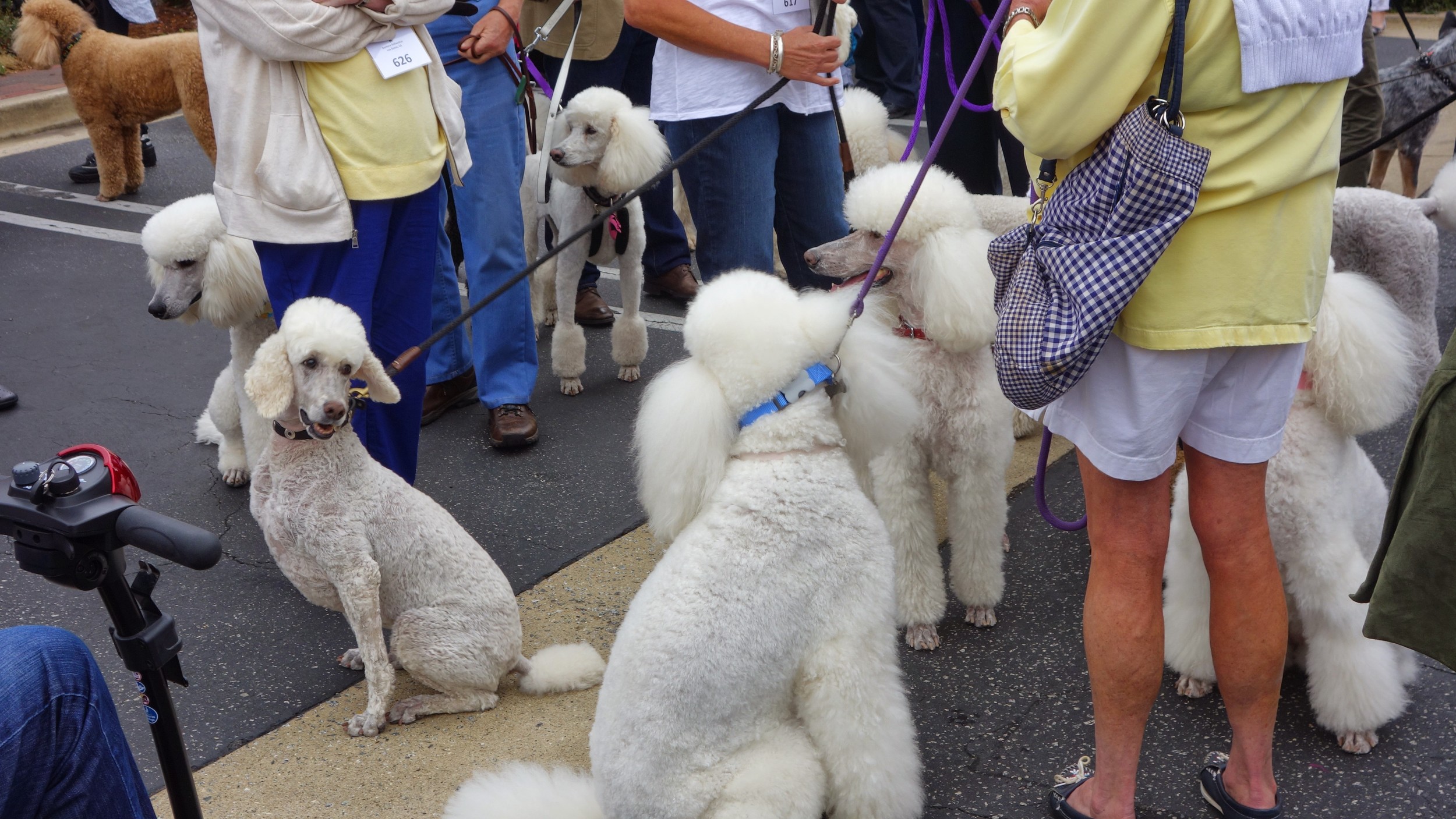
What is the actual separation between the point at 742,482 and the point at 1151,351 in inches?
30.2

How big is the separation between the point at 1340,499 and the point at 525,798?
6.28 ft

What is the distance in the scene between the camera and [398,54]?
9.55 ft

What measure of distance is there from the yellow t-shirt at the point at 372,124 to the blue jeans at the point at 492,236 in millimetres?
950

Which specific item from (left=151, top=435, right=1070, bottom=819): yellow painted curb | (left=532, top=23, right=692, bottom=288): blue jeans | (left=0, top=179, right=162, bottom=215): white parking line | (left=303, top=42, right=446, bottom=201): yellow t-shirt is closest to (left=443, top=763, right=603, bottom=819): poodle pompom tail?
(left=151, top=435, right=1070, bottom=819): yellow painted curb

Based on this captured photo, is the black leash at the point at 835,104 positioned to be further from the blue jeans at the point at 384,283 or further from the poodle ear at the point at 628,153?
the blue jeans at the point at 384,283

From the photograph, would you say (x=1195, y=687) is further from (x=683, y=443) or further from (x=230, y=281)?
(x=230, y=281)

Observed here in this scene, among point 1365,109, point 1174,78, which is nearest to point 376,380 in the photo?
point 1174,78

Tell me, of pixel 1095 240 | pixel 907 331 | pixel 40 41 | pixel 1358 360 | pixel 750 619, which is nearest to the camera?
pixel 1095 240

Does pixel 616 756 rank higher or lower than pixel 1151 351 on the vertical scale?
lower

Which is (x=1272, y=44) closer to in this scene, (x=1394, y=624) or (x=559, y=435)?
(x=1394, y=624)

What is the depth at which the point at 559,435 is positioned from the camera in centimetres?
435

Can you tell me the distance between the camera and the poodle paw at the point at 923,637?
2.99m

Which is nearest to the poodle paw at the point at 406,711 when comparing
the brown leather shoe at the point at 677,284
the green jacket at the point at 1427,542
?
the green jacket at the point at 1427,542

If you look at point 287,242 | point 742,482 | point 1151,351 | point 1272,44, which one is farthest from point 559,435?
point 1272,44
